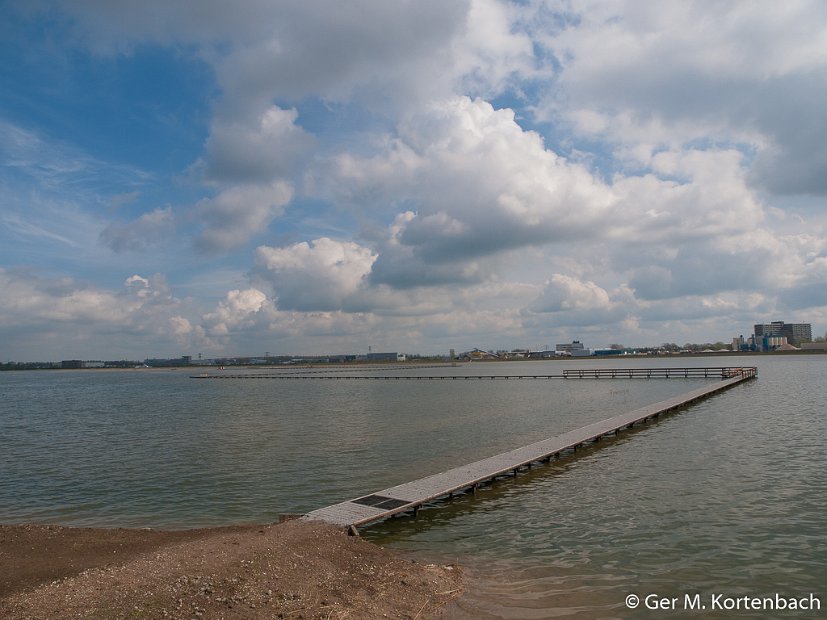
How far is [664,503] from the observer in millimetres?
15844

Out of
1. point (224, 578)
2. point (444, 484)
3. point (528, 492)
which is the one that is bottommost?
point (528, 492)

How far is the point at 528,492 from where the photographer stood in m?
18.2

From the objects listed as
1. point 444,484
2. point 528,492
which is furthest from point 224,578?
point 528,492

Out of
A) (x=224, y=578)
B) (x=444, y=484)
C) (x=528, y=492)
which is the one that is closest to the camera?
(x=224, y=578)

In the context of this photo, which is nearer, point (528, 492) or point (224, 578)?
point (224, 578)

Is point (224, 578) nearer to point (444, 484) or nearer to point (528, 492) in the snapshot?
point (444, 484)

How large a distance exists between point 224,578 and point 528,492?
11547 millimetres

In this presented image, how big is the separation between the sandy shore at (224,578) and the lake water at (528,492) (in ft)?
4.57

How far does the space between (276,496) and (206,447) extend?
42.6ft

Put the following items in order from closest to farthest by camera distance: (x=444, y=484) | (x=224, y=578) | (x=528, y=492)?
(x=224, y=578)
(x=444, y=484)
(x=528, y=492)

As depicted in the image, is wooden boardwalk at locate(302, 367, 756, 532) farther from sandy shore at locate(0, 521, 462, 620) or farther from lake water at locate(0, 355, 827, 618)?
sandy shore at locate(0, 521, 462, 620)

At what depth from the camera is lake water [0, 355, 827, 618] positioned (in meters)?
10.8

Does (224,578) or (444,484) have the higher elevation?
(224,578)

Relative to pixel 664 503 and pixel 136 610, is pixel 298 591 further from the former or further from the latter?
pixel 664 503
